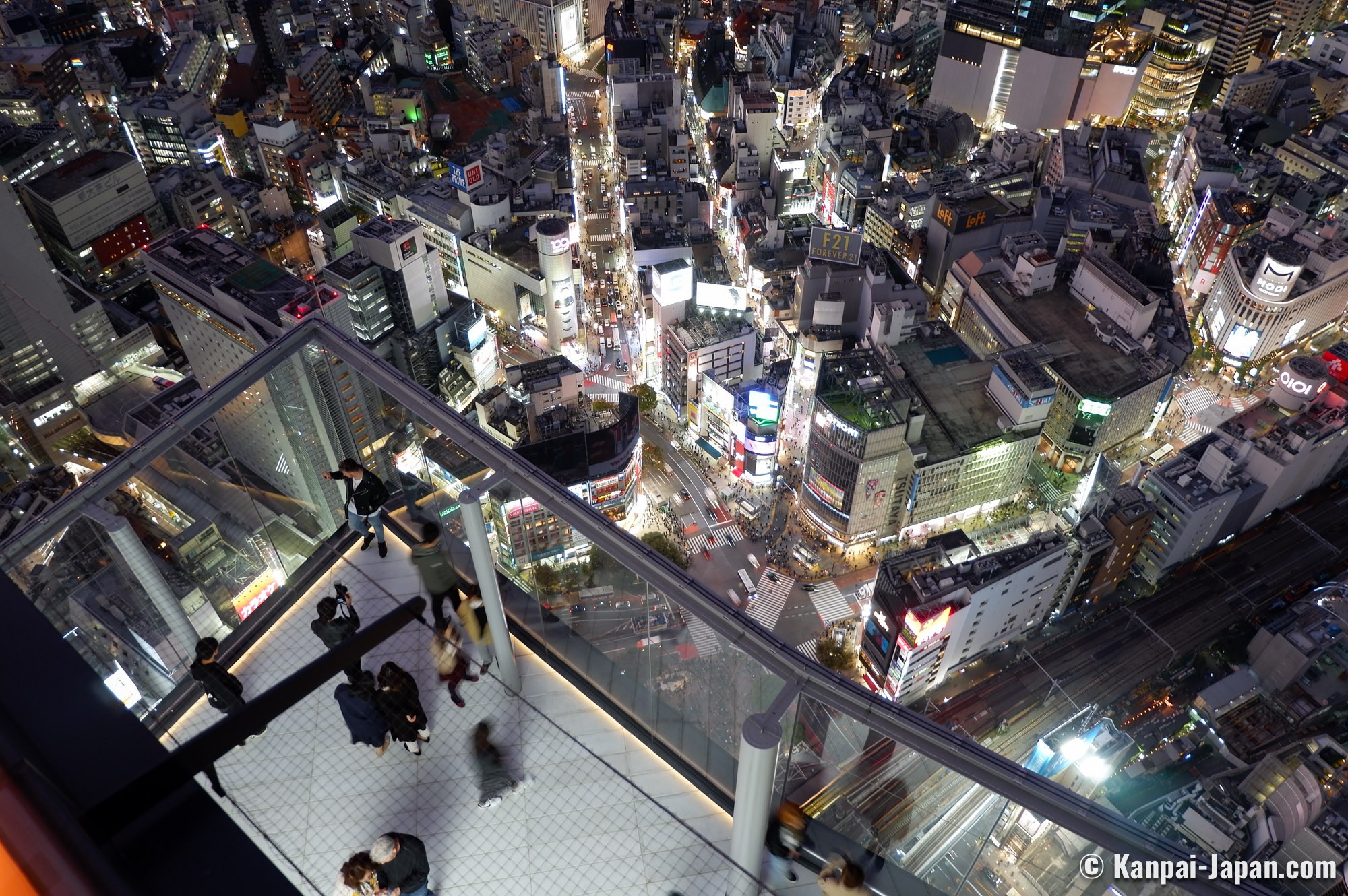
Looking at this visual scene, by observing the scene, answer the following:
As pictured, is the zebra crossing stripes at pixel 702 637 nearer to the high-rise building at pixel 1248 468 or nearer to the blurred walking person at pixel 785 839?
the blurred walking person at pixel 785 839

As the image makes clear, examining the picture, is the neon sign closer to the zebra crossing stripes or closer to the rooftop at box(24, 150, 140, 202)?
the zebra crossing stripes

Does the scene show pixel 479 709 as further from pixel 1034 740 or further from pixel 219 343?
pixel 219 343

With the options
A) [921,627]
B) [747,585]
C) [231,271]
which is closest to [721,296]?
[747,585]

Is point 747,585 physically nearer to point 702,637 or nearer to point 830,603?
point 830,603

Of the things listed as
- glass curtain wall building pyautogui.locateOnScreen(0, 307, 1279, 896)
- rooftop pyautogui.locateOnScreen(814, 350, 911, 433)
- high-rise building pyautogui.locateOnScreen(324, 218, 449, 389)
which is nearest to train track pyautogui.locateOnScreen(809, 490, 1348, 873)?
rooftop pyautogui.locateOnScreen(814, 350, 911, 433)

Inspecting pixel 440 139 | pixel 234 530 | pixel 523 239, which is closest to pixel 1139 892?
pixel 234 530
